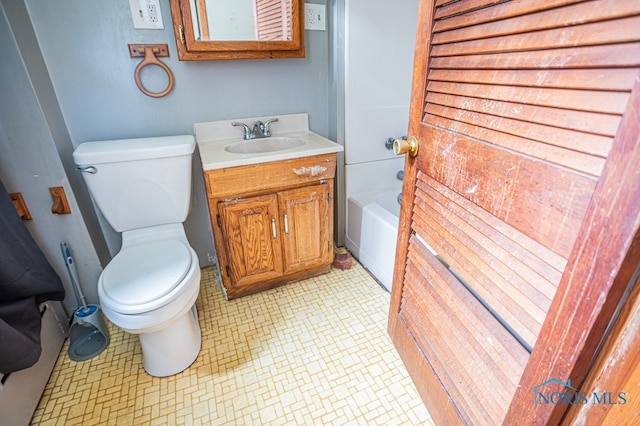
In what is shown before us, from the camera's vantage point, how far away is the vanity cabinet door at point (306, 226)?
1.63m

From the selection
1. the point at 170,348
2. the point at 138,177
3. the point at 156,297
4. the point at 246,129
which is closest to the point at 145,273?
the point at 156,297

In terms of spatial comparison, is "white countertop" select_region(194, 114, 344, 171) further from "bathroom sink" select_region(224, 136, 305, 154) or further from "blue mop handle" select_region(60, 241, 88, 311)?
"blue mop handle" select_region(60, 241, 88, 311)

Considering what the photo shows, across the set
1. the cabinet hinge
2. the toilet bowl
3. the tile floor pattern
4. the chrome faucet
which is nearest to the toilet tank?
the toilet bowl

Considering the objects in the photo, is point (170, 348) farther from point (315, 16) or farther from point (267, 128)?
point (315, 16)

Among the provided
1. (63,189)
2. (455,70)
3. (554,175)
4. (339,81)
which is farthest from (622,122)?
(63,189)

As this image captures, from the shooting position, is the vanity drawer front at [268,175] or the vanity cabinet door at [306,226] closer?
the vanity drawer front at [268,175]

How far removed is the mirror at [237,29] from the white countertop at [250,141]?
13.7 inches

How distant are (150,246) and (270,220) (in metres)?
0.56

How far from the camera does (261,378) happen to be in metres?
1.31

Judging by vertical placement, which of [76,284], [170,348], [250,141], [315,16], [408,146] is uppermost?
[315,16]

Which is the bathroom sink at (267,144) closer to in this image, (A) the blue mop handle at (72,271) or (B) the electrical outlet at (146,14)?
(B) the electrical outlet at (146,14)

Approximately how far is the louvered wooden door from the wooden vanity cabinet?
0.67 meters

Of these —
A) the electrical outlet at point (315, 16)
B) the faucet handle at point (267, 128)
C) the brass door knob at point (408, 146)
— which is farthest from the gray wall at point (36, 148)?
the brass door knob at point (408, 146)

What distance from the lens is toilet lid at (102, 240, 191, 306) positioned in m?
1.13
